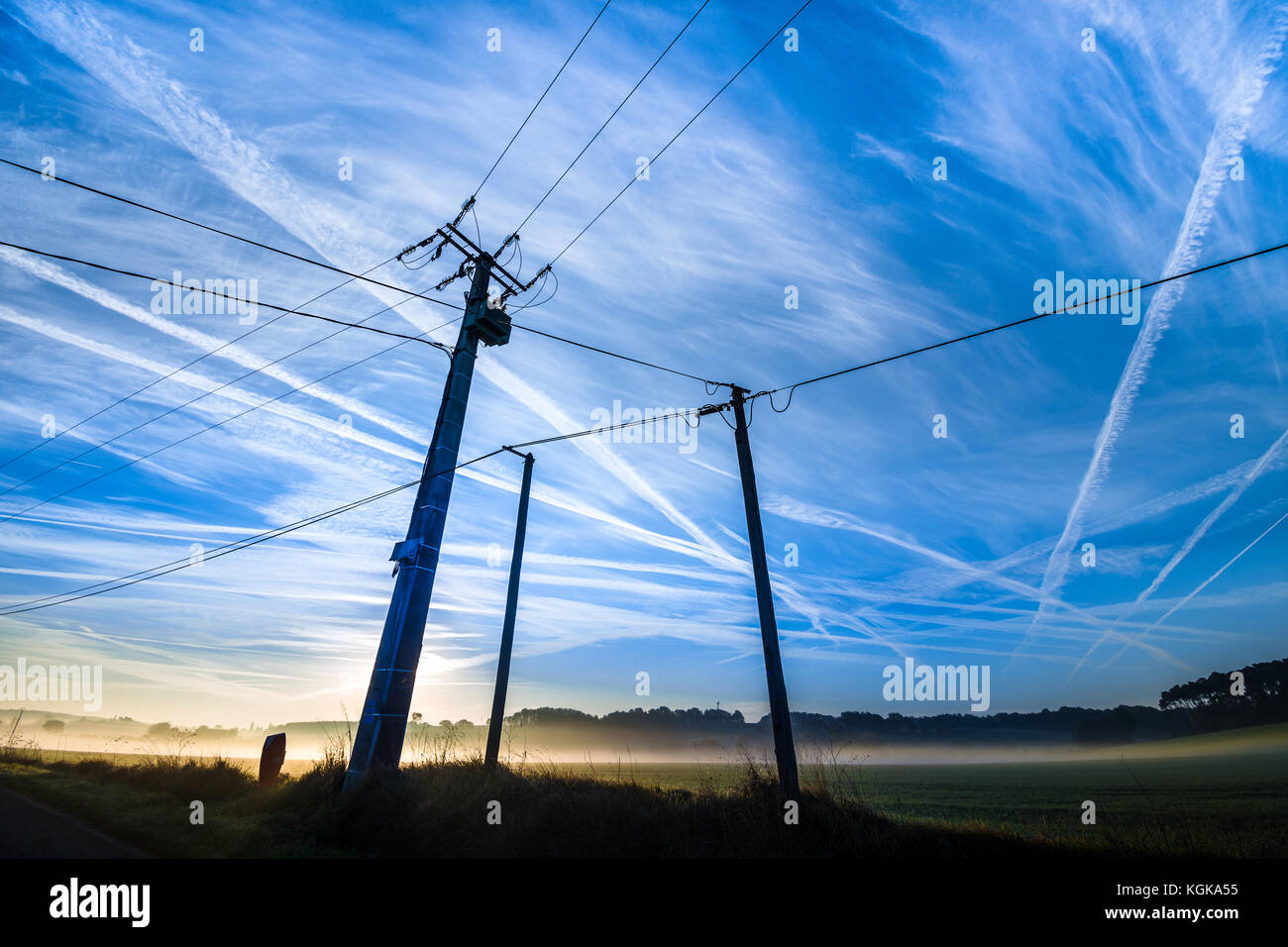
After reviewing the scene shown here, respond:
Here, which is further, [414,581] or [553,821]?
[414,581]

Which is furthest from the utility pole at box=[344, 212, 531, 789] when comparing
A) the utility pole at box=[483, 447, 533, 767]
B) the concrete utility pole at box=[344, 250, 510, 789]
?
the utility pole at box=[483, 447, 533, 767]

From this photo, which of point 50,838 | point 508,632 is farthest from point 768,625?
point 50,838

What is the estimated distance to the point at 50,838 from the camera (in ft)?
29.9

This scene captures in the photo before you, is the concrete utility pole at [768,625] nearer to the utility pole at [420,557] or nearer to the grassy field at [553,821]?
the grassy field at [553,821]

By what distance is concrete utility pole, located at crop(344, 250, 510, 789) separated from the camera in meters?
11.7

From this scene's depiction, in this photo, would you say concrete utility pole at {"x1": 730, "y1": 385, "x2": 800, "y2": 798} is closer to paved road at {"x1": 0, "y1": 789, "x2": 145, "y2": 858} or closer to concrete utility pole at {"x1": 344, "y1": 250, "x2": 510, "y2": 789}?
concrete utility pole at {"x1": 344, "y1": 250, "x2": 510, "y2": 789}

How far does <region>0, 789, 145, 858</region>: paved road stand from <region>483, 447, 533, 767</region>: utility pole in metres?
6.35

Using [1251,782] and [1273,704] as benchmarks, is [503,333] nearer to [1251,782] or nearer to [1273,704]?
[1251,782]

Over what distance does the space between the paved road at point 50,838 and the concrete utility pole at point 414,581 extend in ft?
12.1

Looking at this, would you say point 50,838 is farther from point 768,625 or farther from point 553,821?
point 768,625

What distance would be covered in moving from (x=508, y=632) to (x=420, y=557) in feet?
11.7
